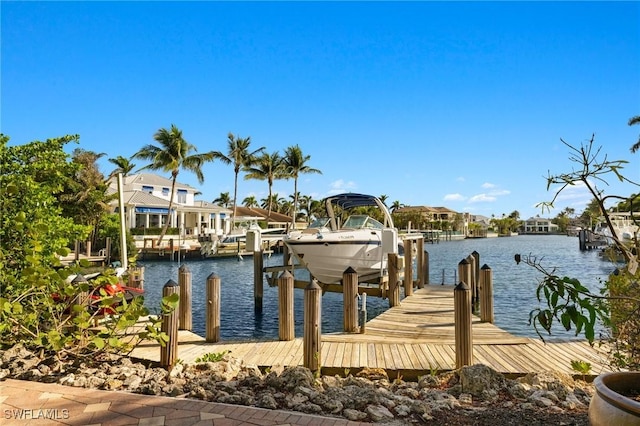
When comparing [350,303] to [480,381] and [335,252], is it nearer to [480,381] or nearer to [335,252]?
[480,381]

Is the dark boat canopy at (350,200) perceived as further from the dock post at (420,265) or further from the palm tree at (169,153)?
the palm tree at (169,153)

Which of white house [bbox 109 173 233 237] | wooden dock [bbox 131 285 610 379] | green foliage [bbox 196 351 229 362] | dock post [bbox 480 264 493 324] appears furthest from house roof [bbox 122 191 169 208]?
green foliage [bbox 196 351 229 362]

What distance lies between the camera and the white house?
4588 centimetres

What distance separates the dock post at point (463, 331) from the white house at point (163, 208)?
133ft

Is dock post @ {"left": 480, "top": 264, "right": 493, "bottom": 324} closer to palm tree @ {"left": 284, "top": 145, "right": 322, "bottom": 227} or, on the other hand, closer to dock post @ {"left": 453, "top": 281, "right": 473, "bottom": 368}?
dock post @ {"left": 453, "top": 281, "right": 473, "bottom": 368}

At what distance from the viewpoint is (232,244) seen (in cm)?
4406

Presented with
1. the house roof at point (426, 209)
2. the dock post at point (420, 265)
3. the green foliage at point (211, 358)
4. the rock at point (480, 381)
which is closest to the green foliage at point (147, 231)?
the dock post at point (420, 265)

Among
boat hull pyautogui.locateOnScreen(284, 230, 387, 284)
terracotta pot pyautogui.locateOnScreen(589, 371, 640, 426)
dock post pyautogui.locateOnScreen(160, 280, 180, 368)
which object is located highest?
boat hull pyautogui.locateOnScreen(284, 230, 387, 284)

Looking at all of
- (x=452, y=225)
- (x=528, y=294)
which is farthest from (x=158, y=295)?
(x=452, y=225)

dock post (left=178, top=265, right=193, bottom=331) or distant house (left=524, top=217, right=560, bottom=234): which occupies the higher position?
distant house (left=524, top=217, right=560, bottom=234)

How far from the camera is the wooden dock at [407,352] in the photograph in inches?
245

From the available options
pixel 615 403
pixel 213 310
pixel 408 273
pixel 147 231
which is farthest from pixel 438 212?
pixel 615 403

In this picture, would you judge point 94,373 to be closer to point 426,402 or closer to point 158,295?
point 426,402

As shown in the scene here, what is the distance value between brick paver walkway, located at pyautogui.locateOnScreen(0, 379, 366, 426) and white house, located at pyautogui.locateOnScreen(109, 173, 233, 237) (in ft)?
133
